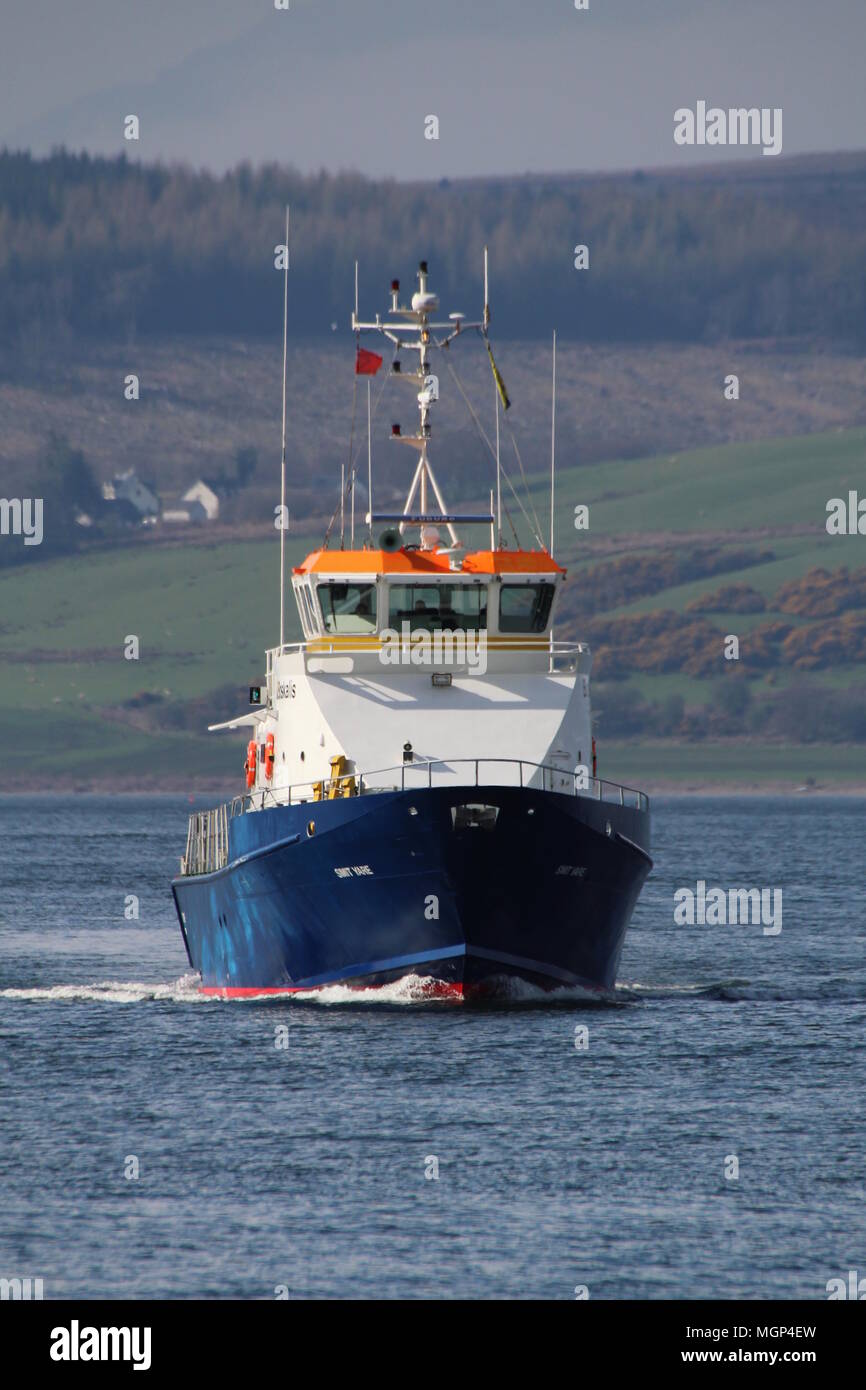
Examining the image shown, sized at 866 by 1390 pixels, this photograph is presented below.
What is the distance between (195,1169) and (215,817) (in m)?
21.3

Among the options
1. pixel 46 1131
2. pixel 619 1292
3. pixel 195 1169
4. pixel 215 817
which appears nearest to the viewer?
pixel 619 1292

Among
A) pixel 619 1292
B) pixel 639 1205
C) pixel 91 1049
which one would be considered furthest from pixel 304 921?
pixel 619 1292

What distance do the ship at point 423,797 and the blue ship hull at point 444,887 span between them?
0.13 feet

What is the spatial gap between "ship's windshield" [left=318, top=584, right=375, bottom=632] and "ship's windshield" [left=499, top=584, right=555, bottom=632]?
273 cm

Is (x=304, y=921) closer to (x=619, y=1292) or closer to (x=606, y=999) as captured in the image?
(x=606, y=999)

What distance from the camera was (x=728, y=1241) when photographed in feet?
91.3

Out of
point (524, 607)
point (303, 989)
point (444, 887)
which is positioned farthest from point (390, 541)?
point (303, 989)

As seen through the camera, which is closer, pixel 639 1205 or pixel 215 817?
pixel 639 1205

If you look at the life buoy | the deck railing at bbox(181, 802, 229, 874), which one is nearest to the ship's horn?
the life buoy

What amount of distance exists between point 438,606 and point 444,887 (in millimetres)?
7925

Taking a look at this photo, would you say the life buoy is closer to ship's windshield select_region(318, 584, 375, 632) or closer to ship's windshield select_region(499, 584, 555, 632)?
ship's windshield select_region(318, 584, 375, 632)

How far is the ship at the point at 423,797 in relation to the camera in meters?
41.2

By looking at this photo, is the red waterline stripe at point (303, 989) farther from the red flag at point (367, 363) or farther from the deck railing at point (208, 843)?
the red flag at point (367, 363)

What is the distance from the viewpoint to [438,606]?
46.9 meters
